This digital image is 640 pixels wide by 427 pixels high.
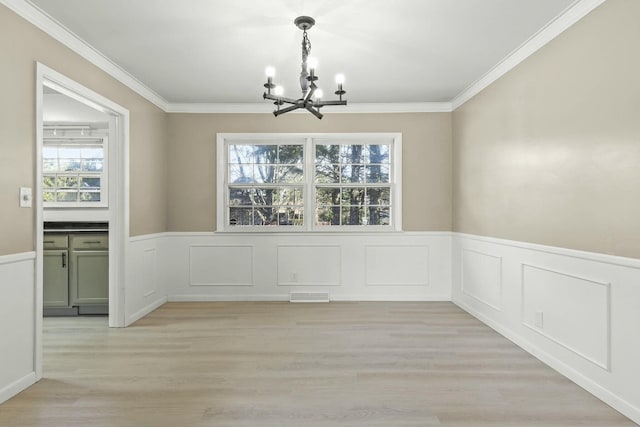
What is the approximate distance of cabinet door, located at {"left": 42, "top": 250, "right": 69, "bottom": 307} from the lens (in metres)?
4.44

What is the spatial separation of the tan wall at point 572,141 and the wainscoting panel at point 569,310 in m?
0.27

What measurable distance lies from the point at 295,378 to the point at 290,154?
10.7 ft

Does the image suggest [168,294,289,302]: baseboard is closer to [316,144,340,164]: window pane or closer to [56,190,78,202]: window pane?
[56,190,78,202]: window pane

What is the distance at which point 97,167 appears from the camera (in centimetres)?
515

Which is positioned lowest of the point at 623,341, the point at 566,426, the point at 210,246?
the point at 566,426

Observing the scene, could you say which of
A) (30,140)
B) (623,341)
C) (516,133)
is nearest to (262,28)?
(30,140)

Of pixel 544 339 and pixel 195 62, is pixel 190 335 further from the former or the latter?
pixel 544 339

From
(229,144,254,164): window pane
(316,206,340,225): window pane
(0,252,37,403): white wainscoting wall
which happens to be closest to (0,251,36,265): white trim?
(0,252,37,403): white wainscoting wall

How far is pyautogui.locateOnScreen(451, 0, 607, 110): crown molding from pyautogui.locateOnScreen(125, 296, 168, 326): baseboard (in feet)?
14.8

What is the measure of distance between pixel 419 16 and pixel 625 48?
51.2 inches

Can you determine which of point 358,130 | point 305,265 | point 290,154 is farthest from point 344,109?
point 305,265

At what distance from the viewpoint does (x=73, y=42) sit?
10.7 feet

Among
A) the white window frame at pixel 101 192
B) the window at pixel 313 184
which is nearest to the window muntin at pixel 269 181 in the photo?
the window at pixel 313 184

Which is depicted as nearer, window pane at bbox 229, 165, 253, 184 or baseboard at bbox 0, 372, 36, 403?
baseboard at bbox 0, 372, 36, 403
